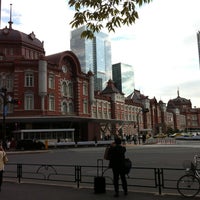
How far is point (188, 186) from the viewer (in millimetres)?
9289

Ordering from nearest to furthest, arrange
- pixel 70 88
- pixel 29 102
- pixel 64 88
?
pixel 29 102 < pixel 64 88 < pixel 70 88

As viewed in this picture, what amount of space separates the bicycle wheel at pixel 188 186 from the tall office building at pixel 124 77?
4611 inches

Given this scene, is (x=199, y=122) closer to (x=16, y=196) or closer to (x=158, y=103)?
(x=158, y=103)

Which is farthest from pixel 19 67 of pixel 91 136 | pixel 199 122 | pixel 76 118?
pixel 199 122

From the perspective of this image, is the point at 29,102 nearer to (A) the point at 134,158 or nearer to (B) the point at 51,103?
(B) the point at 51,103

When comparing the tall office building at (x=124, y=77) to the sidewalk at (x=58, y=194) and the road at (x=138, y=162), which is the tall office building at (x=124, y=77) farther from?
the sidewalk at (x=58, y=194)

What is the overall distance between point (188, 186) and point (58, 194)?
3.90 meters

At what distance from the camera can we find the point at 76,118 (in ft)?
165

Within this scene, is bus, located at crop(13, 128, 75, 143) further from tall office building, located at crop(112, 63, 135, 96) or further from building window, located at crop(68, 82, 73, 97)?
tall office building, located at crop(112, 63, 135, 96)

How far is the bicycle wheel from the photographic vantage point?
363 inches

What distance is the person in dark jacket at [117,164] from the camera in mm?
9477

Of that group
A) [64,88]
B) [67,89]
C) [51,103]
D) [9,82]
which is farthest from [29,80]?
[67,89]

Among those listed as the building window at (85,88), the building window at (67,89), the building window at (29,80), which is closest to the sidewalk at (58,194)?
the building window at (29,80)

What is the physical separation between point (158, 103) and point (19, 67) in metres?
77.6
